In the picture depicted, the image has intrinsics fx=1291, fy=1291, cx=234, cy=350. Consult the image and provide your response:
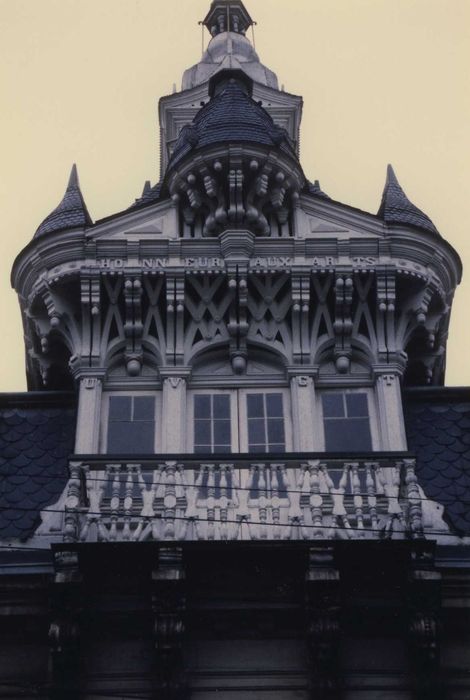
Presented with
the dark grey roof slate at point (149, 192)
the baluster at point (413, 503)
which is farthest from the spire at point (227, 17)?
the baluster at point (413, 503)

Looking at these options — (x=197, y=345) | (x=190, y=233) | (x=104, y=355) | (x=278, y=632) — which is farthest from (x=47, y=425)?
(x=278, y=632)

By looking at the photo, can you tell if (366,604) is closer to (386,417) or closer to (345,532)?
(345,532)

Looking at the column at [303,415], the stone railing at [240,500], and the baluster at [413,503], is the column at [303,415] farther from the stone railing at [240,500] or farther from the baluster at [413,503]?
the baluster at [413,503]

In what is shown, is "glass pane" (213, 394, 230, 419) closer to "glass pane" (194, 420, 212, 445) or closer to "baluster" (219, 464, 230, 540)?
"glass pane" (194, 420, 212, 445)

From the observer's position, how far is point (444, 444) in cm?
1709

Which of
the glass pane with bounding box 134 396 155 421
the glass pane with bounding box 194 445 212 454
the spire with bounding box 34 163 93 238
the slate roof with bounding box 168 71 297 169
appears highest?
the slate roof with bounding box 168 71 297 169

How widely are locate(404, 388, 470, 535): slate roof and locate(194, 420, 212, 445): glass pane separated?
8.76 feet

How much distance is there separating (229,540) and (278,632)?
119 cm

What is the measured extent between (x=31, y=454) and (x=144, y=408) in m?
1.60

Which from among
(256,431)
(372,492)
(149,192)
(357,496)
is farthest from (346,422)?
(149,192)

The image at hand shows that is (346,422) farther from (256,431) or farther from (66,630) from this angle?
(66,630)

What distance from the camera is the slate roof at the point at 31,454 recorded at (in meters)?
15.8

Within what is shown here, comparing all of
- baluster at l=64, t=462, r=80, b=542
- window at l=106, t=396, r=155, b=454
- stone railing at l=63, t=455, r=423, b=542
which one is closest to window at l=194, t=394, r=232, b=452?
window at l=106, t=396, r=155, b=454

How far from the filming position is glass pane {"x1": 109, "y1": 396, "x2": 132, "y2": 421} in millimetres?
17067
